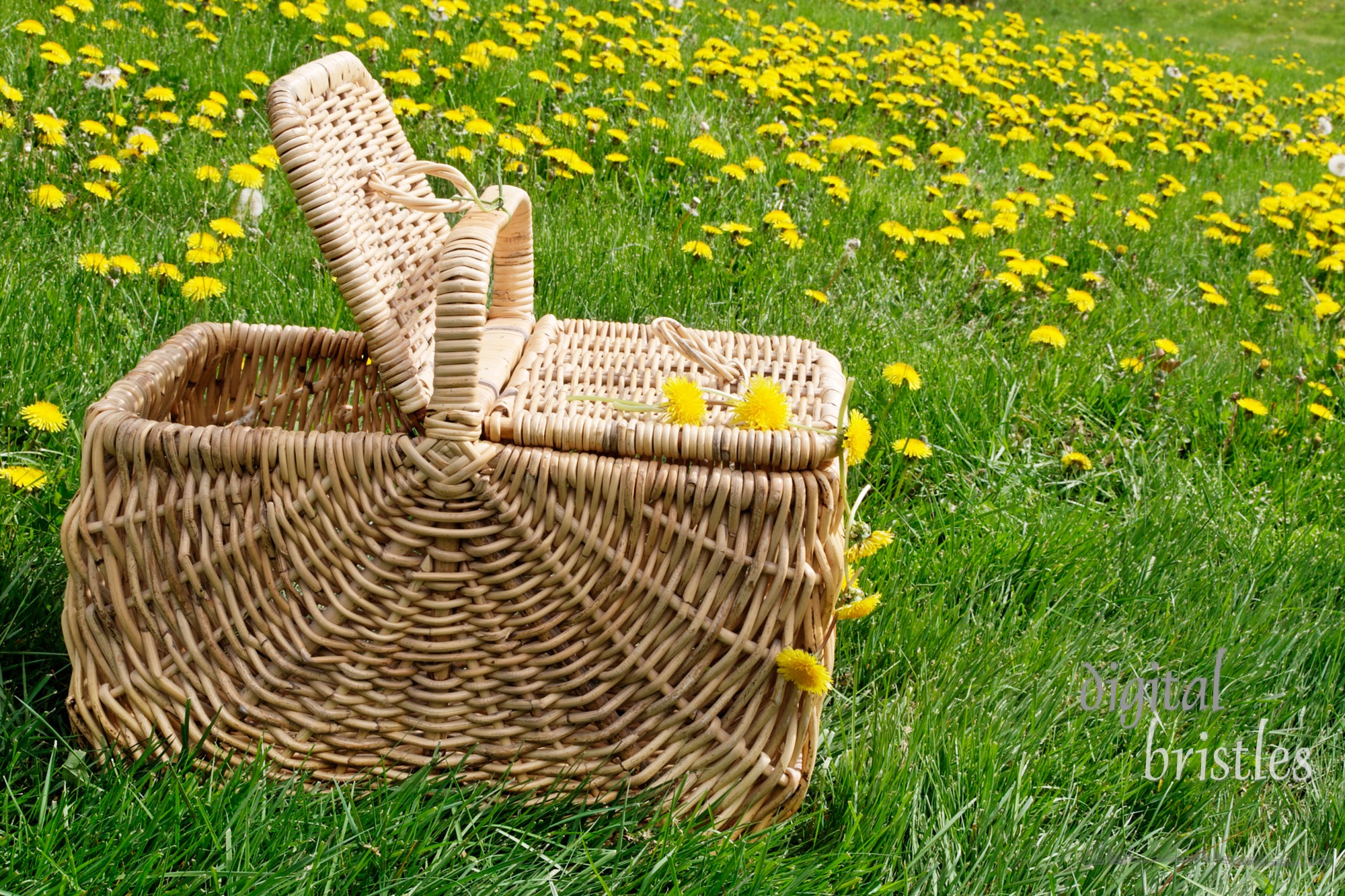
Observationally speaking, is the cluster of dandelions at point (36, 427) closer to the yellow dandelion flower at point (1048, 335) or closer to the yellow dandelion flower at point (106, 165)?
the yellow dandelion flower at point (106, 165)

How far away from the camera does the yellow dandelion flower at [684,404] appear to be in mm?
1401

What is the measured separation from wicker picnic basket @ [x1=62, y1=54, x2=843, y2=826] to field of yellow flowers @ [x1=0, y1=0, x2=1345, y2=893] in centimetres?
8

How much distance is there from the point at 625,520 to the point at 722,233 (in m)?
1.66

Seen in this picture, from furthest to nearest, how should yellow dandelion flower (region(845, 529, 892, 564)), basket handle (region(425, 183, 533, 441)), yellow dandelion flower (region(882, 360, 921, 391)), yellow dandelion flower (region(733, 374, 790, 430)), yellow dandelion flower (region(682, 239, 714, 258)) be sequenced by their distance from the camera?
yellow dandelion flower (region(682, 239, 714, 258)) < yellow dandelion flower (region(882, 360, 921, 391)) < yellow dandelion flower (region(845, 529, 892, 564)) < yellow dandelion flower (region(733, 374, 790, 430)) < basket handle (region(425, 183, 533, 441))

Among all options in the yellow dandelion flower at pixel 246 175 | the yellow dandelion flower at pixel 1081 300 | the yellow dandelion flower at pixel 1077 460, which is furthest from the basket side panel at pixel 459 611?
the yellow dandelion flower at pixel 1081 300

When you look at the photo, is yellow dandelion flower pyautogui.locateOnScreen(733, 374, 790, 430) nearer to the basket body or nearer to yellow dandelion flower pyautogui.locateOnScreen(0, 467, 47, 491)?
the basket body

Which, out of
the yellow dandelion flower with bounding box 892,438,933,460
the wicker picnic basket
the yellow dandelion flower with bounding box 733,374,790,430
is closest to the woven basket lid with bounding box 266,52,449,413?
the wicker picnic basket

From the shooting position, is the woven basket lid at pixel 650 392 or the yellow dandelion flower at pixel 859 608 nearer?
the woven basket lid at pixel 650 392

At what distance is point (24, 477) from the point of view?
1608mm

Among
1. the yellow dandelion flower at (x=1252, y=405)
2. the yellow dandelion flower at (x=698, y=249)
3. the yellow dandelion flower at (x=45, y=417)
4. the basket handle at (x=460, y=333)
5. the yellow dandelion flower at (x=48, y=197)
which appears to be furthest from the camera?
the yellow dandelion flower at (x=698, y=249)

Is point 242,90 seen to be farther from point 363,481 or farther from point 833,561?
point 833,561

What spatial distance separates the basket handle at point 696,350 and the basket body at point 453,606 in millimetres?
339

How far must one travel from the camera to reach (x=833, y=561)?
1.31 m

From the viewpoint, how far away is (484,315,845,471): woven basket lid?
1.30 metres
